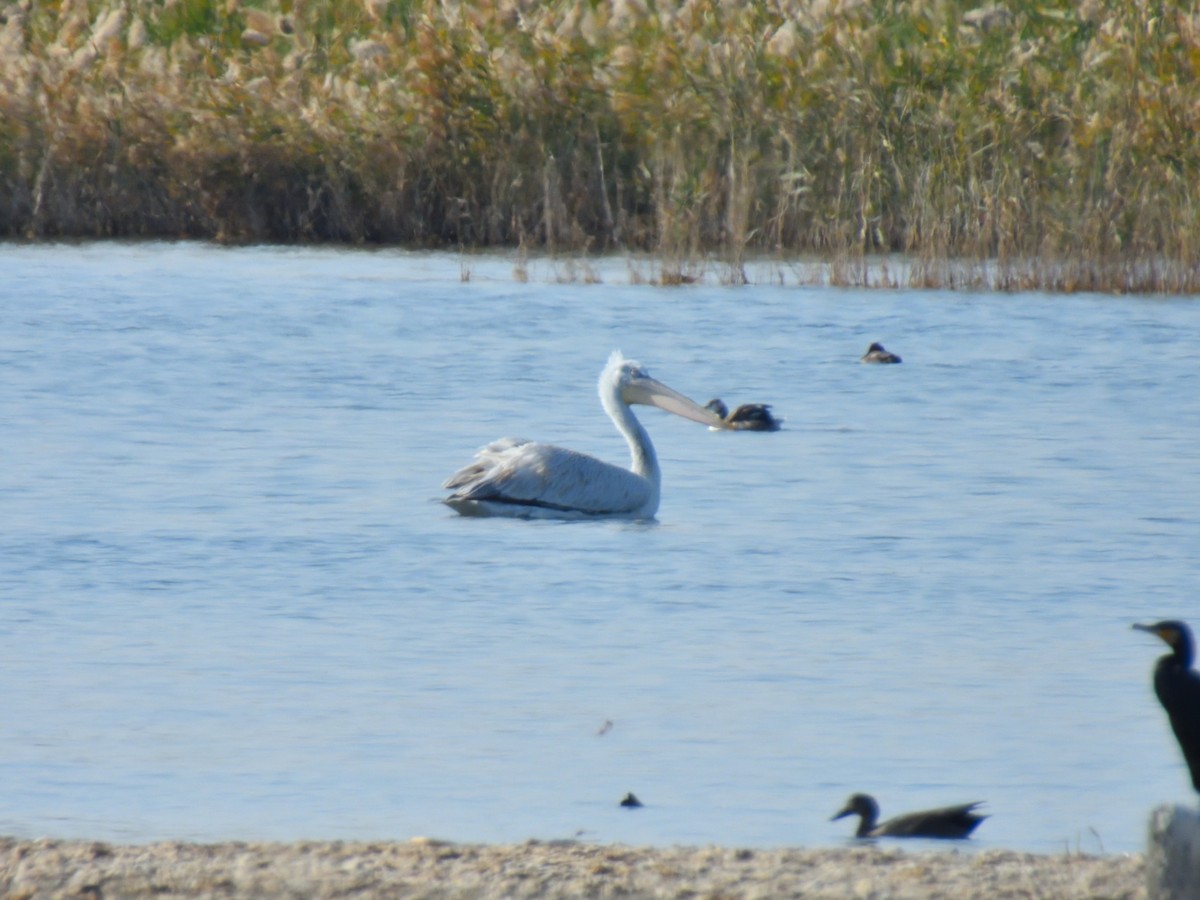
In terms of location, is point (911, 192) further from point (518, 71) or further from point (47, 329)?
point (47, 329)

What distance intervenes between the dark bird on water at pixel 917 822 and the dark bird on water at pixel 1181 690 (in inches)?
17.5

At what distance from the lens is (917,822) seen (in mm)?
4492

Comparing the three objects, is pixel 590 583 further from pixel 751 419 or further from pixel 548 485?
pixel 751 419

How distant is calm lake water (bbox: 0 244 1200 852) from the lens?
16.2 ft

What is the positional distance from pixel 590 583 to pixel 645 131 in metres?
Result: 10.2

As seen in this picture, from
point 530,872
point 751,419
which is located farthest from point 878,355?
point 530,872

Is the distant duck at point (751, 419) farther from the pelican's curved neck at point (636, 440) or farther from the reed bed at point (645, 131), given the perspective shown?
the reed bed at point (645, 131)

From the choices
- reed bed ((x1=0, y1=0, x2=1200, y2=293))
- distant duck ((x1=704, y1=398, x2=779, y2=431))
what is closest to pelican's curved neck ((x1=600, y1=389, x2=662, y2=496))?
distant duck ((x1=704, y1=398, x2=779, y2=431))

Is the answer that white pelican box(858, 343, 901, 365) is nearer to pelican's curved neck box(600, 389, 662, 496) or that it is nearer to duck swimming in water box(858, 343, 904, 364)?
duck swimming in water box(858, 343, 904, 364)

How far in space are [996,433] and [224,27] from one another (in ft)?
36.2

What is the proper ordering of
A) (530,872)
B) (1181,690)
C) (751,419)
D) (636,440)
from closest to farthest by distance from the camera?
(530,872), (1181,690), (636,440), (751,419)

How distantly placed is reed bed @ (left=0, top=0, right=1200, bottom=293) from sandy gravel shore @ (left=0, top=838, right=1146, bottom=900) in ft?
37.2

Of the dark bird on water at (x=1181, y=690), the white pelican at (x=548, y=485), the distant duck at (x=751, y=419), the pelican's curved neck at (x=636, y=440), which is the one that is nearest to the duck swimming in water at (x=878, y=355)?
the distant duck at (x=751, y=419)

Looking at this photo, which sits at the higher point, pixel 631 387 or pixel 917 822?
pixel 631 387
